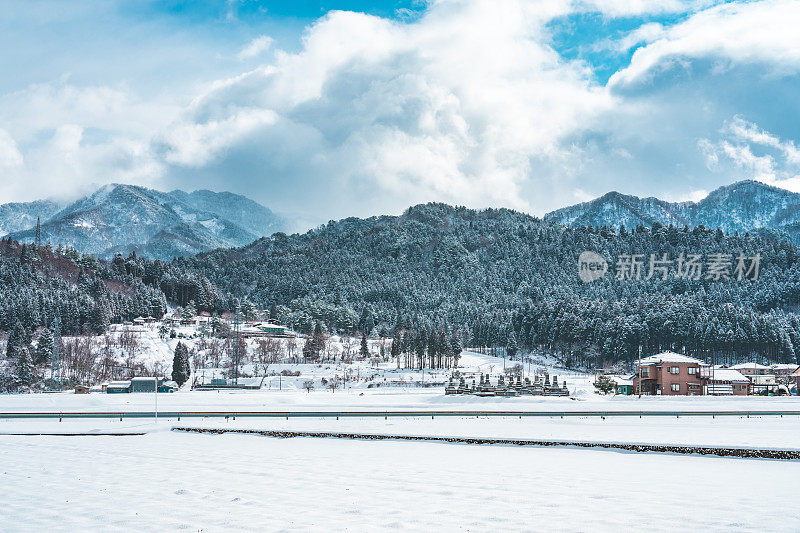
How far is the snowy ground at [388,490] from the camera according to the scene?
16.3 metres

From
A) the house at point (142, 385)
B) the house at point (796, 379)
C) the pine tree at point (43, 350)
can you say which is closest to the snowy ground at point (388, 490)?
the house at point (142, 385)

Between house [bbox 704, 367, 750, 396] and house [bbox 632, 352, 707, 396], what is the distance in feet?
5.84

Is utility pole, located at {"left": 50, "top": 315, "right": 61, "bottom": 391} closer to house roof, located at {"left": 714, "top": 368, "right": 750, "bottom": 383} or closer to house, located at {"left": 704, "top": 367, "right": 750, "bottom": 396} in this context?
house, located at {"left": 704, "top": 367, "right": 750, "bottom": 396}

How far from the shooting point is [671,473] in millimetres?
25156

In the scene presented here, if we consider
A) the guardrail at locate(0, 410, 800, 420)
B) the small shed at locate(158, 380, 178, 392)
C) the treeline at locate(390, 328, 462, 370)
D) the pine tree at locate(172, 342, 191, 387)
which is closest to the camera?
the guardrail at locate(0, 410, 800, 420)

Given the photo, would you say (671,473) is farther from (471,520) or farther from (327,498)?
(327,498)

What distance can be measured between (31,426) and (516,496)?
43.1m

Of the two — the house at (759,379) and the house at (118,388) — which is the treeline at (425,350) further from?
the house at (118,388)

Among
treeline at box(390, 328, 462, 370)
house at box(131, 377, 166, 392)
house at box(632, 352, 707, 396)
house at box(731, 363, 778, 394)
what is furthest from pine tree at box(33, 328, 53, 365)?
house at box(731, 363, 778, 394)

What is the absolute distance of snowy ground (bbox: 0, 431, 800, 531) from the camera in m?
16.3

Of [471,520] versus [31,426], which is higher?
[471,520]

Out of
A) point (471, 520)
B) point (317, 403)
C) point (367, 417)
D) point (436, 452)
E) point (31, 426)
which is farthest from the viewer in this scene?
point (317, 403)

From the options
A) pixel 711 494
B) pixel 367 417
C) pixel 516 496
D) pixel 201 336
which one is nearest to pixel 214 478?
pixel 516 496

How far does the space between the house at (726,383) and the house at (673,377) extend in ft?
5.84
